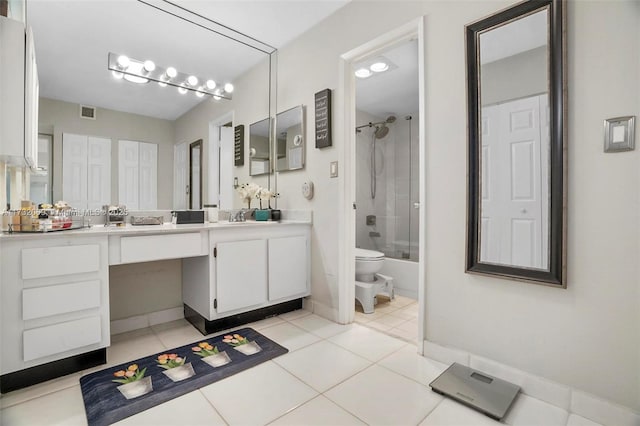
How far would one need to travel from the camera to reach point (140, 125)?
88.0 inches

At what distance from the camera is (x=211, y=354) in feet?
6.10

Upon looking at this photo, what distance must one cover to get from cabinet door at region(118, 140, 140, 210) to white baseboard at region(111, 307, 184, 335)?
854mm

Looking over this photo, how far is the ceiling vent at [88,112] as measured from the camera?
200 cm

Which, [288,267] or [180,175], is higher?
[180,175]

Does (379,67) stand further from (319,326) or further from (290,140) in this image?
(319,326)

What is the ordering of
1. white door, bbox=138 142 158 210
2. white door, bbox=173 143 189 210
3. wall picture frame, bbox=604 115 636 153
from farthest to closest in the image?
white door, bbox=173 143 189 210 < white door, bbox=138 142 158 210 < wall picture frame, bbox=604 115 636 153

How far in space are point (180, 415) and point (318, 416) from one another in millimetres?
618

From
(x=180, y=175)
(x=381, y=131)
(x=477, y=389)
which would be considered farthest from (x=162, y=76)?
(x=477, y=389)

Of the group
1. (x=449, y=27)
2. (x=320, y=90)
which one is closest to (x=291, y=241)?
(x=320, y=90)

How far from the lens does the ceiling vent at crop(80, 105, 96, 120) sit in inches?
78.8

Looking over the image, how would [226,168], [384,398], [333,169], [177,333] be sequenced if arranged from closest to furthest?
1. [384,398]
2. [177,333]
3. [333,169]
4. [226,168]

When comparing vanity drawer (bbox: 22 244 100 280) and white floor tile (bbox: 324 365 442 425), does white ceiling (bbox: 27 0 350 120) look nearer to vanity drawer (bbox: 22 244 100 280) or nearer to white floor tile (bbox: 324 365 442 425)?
vanity drawer (bbox: 22 244 100 280)

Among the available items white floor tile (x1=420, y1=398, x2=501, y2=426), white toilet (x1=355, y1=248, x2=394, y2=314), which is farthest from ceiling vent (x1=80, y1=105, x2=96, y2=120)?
white floor tile (x1=420, y1=398, x2=501, y2=426)

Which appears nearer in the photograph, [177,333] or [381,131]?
[177,333]
